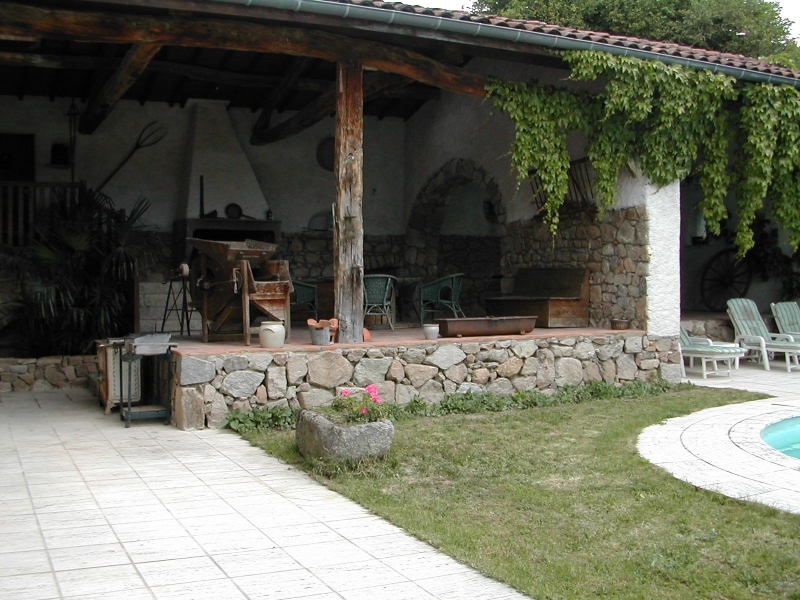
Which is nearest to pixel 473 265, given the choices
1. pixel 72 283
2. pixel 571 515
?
pixel 72 283

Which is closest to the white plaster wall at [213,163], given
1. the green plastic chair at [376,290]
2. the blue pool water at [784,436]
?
the green plastic chair at [376,290]

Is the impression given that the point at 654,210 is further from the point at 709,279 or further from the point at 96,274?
the point at 96,274

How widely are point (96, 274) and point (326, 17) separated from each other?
460cm

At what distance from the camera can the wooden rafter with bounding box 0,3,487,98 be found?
21.4 feet

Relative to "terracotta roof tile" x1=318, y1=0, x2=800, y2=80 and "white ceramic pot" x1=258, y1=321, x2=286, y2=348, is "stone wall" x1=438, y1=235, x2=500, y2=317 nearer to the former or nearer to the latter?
"terracotta roof tile" x1=318, y1=0, x2=800, y2=80

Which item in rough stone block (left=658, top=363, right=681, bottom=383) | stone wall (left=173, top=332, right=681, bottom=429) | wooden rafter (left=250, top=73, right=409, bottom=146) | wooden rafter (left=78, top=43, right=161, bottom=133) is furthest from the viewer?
wooden rafter (left=250, top=73, right=409, bottom=146)

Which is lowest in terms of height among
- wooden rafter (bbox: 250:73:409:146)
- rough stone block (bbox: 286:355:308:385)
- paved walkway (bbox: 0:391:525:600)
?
paved walkway (bbox: 0:391:525:600)

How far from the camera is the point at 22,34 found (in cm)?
656

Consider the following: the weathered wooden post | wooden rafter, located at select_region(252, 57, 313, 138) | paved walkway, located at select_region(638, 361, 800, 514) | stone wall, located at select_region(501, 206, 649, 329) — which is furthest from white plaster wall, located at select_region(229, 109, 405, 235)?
paved walkway, located at select_region(638, 361, 800, 514)

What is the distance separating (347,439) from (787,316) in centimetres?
824

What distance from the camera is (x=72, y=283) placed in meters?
9.27

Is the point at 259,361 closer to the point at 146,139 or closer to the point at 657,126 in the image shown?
the point at 657,126

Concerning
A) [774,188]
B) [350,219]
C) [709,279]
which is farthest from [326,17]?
[709,279]

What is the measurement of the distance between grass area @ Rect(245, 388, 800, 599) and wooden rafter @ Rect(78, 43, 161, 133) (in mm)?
3780
